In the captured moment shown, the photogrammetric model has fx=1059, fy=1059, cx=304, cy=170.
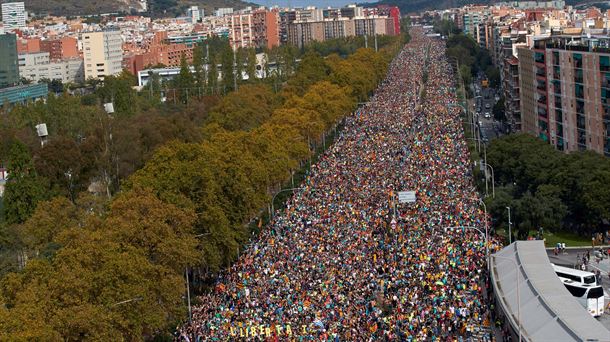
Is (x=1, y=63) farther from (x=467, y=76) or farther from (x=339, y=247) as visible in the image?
(x=339, y=247)

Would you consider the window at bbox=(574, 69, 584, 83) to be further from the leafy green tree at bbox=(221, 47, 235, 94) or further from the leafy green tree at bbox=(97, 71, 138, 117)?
the leafy green tree at bbox=(221, 47, 235, 94)

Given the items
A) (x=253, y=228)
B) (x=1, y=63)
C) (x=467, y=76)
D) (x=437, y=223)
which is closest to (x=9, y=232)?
(x=253, y=228)

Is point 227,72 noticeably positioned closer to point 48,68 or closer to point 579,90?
point 579,90

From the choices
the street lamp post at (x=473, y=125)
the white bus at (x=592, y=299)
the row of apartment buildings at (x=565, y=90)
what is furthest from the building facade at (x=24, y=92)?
the white bus at (x=592, y=299)

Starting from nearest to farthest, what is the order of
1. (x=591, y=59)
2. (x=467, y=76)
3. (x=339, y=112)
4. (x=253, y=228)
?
(x=253, y=228) → (x=591, y=59) → (x=339, y=112) → (x=467, y=76)

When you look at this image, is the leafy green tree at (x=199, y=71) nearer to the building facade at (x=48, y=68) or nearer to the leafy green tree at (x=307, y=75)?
the leafy green tree at (x=307, y=75)
